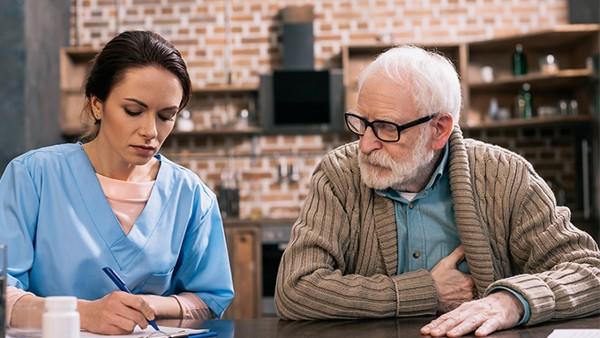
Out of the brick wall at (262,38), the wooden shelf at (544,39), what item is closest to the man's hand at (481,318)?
the wooden shelf at (544,39)

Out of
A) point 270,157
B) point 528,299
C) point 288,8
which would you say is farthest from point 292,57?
point 528,299

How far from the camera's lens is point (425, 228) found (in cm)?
216

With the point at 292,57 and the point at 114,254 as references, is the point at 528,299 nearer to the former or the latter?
the point at 114,254

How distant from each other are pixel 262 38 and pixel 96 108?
15.4ft

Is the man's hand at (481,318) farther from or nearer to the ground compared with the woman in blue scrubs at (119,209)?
nearer to the ground

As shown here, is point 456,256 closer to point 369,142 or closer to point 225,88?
point 369,142

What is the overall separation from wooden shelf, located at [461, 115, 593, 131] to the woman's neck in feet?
14.4

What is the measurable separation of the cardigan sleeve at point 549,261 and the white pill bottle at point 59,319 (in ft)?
3.11

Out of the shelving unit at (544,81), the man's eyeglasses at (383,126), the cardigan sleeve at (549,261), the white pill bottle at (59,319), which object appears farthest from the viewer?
the shelving unit at (544,81)

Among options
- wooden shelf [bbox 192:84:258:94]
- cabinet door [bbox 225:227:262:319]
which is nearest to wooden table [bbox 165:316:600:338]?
cabinet door [bbox 225:227:262:319]

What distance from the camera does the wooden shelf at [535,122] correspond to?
237 inches

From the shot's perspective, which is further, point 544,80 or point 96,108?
point 544,80

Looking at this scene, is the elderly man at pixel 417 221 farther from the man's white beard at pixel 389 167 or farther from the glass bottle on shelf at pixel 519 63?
the glass bottle on shelf at pixel 519 63

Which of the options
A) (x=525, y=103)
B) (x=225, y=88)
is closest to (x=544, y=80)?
(x=525, y=103)
